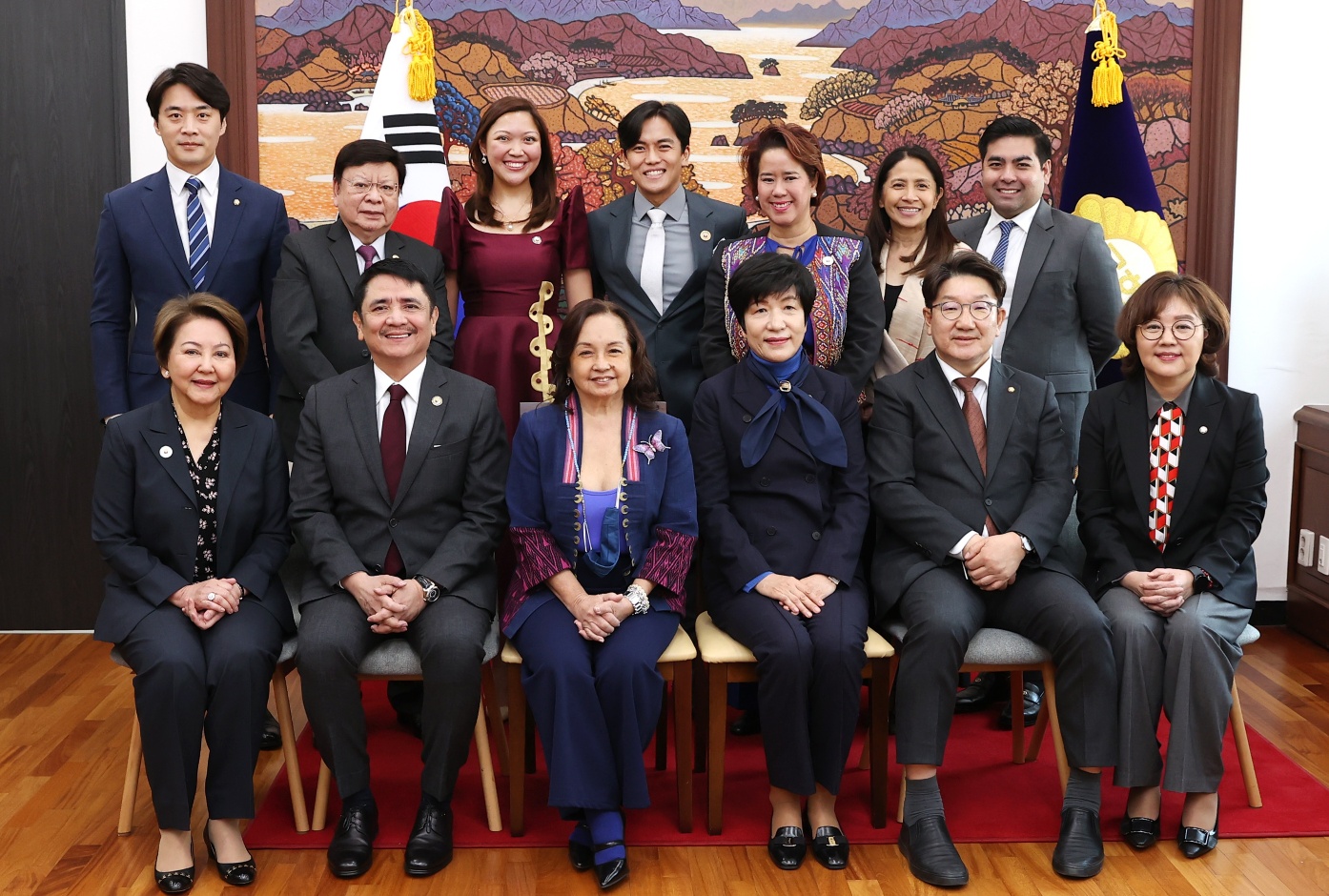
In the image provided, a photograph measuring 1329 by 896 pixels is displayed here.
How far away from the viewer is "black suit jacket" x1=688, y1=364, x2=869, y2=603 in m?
2.85

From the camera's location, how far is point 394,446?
2.84 meters

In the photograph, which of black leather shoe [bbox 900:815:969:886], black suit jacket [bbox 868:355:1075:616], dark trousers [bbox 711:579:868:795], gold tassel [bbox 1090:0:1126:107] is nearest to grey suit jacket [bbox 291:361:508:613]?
dark trousers [bbox 711:579:868:795]

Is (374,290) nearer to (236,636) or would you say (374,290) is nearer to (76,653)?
(236,636)

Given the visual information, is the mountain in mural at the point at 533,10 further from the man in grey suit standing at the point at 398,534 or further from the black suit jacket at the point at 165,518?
the black suit jacket at the point at 165,518

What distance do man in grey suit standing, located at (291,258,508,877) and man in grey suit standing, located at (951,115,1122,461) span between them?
1.48 m

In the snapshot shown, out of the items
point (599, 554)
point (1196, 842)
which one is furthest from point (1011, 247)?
point (1196, 842)

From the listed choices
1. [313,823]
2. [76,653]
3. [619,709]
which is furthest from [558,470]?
[76,653]

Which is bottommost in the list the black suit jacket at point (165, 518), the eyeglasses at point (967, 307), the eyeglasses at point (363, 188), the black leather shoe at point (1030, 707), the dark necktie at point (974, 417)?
the black leather shoe at point (1030, 707)

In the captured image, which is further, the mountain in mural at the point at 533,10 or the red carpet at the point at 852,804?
the mountain in mural at the point at 533,10

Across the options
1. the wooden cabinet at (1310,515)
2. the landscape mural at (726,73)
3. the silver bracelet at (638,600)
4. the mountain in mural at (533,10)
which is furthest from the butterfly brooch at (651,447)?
the wooden cabinet at (1310,515)

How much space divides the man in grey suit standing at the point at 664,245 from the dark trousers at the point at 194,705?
130cm

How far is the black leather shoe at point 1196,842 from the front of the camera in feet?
8.57

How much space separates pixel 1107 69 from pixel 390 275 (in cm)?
236

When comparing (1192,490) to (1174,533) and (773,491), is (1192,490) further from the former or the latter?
(773,491)
